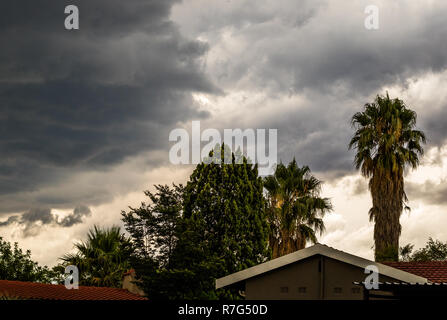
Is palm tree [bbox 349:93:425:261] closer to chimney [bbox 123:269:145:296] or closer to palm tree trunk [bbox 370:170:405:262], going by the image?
palm tree trunk [bbox 370:170:405:262]

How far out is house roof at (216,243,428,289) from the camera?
18188 millimetres

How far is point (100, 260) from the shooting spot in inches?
1342

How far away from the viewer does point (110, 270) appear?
3409 centimetres

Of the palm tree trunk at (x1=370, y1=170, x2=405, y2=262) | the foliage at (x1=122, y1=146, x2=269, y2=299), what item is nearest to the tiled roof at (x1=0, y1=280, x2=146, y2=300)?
the foliage at (x1=122, y1=146, x2=269, y2=299)

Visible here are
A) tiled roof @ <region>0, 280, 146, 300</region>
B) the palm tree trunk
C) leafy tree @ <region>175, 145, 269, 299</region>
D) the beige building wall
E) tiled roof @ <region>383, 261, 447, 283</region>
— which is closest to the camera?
the beige building wall

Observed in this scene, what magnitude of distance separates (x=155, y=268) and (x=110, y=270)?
7.94 m

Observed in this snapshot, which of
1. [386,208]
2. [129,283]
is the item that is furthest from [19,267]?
[386,208]

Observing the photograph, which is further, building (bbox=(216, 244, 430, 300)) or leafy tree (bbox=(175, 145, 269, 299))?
leafy tree (bbox=(175, 145, 269, 299))

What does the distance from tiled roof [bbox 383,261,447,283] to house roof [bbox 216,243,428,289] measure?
3.00m

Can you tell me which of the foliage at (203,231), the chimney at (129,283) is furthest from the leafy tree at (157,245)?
the chimney at (129,283)

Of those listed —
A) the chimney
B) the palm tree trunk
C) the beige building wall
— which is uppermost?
the palm tree trunk

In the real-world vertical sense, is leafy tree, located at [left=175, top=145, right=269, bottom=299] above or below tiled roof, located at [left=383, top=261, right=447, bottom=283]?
above
